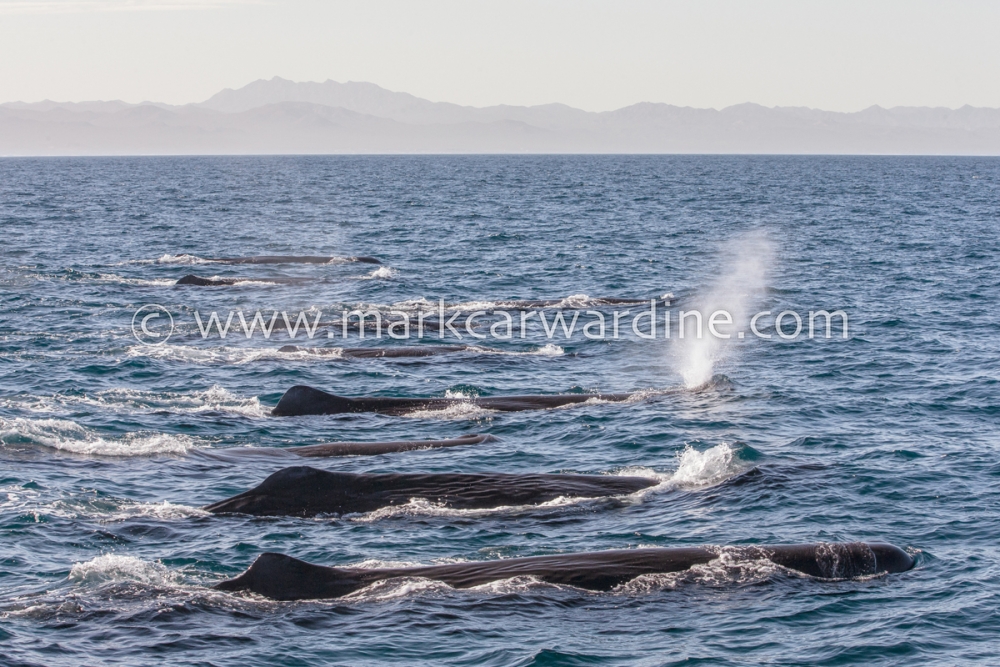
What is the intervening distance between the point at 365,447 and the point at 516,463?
11.2ft

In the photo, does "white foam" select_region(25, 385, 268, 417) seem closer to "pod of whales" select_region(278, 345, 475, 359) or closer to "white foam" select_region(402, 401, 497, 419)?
"white foam" select_region(402, 401, 497, 419)

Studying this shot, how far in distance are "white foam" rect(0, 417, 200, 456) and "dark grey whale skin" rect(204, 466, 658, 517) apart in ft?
15.5

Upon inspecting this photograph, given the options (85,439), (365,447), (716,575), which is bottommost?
(716,575)

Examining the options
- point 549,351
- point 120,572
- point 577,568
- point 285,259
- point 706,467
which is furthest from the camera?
point 285,259

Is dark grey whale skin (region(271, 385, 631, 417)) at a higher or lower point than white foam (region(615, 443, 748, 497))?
higher

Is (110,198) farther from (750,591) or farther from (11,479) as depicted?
(750,591)

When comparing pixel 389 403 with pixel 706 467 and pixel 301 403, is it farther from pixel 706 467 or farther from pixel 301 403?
pixel 706 467

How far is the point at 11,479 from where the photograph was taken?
75.3 feet

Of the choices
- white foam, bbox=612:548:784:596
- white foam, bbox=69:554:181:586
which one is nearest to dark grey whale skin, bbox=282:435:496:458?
white foam, bbox=69:554:181:586

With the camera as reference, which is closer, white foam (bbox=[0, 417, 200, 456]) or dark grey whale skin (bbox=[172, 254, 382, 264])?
white foam (bbox=[0, 417, 200, 456])

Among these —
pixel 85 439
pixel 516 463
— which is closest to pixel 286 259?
pixel 85 439

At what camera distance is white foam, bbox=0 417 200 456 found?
25.2 metres

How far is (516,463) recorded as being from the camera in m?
24.8

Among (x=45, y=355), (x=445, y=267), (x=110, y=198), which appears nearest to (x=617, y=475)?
(x=45, y=355)
